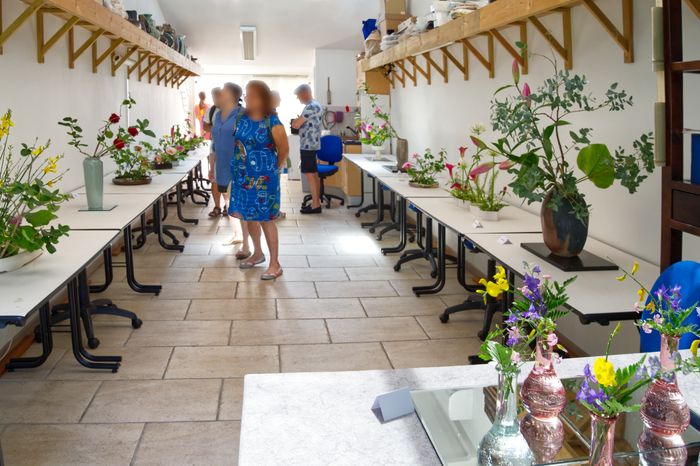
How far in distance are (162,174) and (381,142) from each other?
2536mm

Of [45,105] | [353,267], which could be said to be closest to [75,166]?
[45,105]

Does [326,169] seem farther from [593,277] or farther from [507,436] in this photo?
[507,436]

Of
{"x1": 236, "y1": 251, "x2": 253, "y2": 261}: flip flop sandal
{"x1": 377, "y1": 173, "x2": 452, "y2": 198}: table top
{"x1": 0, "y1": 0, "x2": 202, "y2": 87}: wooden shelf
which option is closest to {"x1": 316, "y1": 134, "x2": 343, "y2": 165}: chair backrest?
{"x1": 0, "y1": 0, "x2": 202, "y2": 87}: wooden shelf

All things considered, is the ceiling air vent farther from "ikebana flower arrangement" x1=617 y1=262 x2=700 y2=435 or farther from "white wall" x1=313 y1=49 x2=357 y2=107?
"ikebana flower arrangement" x1=617 y1=262 x2=700 y2=435

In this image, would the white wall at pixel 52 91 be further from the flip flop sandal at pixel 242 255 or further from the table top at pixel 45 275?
the flip flop sandal at pixel 242 255

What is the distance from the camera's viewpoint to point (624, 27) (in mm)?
3049

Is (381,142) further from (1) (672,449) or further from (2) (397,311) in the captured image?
(1) (672,449)

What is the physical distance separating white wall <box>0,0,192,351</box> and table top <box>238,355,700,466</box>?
2.63 m

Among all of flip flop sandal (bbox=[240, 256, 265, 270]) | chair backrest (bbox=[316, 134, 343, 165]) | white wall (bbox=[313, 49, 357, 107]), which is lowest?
flip flop sandal (bbox=[240, 256, 265, 270])

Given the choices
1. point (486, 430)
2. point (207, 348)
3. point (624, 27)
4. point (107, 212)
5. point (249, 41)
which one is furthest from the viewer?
point (249, 41)

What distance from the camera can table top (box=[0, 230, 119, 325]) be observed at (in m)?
2.25

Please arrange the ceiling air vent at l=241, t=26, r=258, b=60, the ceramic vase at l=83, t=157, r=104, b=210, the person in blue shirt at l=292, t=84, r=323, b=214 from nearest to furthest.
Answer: the ceramic vase at l=83, t=157, r=104, b=210
the person in blue shirt at l=292, t=84, r=323, b=214
the ceiling air vent at l=241, t=26, r=258, b=60

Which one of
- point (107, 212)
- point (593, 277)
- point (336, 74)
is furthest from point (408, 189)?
point (336, 74)

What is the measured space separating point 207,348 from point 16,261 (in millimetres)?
1351
